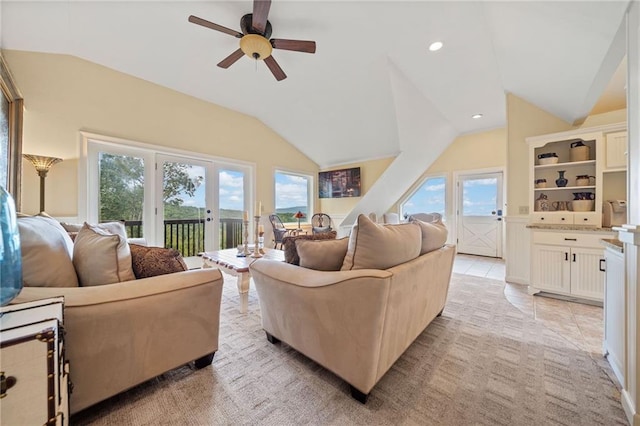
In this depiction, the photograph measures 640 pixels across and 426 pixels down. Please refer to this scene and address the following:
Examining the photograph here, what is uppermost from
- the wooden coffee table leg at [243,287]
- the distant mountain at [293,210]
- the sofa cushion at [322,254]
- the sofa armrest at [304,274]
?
the distant mountain at [293,210]

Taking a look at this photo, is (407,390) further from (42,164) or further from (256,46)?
(42,164)

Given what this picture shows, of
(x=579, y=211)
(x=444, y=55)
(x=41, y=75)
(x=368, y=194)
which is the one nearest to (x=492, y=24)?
(x=444, y=55)

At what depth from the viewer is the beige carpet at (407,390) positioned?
3.69 feet

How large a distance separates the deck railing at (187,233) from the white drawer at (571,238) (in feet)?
15.4

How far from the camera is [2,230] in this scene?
2.55 ft

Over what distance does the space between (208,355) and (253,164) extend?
12.7 feet

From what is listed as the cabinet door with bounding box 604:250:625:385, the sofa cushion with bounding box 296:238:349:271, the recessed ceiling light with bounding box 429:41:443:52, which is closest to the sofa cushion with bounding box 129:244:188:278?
the sofa cushion with bounding box 296:238:349:271

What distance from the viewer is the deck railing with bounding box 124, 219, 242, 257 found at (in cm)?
352

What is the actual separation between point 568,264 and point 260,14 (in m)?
4.00

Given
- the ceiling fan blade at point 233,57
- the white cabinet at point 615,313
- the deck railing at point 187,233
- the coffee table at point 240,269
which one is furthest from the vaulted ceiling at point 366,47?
the coffee table at point 240,269

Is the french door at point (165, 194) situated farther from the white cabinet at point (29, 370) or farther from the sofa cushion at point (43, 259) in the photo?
the white cabinet at point (29, 370)

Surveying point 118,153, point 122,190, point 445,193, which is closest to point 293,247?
point 122,190

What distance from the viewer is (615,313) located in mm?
1434

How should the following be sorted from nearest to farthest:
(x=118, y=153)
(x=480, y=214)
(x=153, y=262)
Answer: (x=153, y=262) → (x=118, y=153) → (x=480, y=214)
